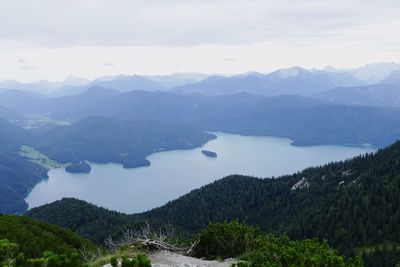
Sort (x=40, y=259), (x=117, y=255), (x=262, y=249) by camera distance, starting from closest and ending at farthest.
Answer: (x=40, y=259)
(x=262, y=249)
(x=117, y=255)

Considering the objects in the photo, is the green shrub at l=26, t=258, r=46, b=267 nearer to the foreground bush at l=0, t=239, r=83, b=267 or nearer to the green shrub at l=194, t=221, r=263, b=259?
the foreground bush at l=0, t=239, r=83, b=267

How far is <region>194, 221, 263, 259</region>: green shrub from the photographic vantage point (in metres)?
19.0

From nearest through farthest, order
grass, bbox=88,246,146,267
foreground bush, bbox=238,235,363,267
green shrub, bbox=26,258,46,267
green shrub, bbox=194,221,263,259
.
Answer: green shrub, bbox=26,258,46,267
foreground bush, bbox=238,235,363,267
grass, bbox=88,246,146,267
green shrub, bbox=194,221,263,259

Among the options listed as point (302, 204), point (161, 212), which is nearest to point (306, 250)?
point (302, 204)

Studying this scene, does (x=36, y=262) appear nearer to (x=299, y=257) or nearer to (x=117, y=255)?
(x=117, y=255)

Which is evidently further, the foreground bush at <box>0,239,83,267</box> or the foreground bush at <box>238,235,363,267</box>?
the foreground bush at <box>238,235,363,267</box>

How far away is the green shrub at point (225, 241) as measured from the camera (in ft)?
62.4

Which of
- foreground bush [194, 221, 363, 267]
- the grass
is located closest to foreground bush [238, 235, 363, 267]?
foreground bush [194, 221, 363, 267]

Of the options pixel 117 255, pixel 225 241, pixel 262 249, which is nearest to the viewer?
pixel 262 249

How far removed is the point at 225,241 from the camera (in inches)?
760

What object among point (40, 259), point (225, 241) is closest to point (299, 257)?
point (225, 241)

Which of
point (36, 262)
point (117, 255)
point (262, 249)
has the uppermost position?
point (36, 262)

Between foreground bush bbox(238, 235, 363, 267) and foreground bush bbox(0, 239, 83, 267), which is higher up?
foreground bush bbox(0, 239, 83, 267)

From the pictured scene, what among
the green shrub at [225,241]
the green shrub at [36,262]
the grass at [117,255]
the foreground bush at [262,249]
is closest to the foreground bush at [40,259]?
the green shrub at [36,262]
